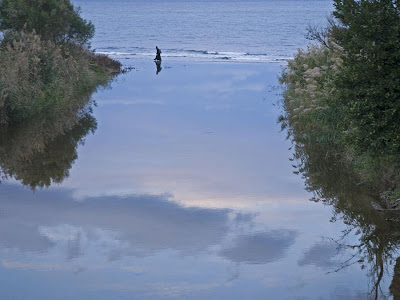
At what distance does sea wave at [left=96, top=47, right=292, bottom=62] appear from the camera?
7372cm

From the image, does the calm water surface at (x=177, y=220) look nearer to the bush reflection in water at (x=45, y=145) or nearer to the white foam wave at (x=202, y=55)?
the bush reflection in water at (x=45, y=145)

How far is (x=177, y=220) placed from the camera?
65.4ft

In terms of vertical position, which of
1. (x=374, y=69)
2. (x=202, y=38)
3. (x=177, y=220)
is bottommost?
(x=177, y=220)

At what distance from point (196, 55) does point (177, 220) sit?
6050 cm

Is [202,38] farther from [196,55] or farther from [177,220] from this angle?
[177,220]

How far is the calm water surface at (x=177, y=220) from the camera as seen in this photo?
1559cm

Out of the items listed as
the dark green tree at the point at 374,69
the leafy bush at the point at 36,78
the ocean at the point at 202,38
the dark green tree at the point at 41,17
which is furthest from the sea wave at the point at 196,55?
the dark green tree at the point at 374,69

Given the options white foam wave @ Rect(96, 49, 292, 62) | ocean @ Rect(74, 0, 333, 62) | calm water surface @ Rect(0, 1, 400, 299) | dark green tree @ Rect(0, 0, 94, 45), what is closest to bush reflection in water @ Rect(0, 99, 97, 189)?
calm water surface @ Rect(0, 1, 400, 299)

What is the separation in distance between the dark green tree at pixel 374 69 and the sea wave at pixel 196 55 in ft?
175

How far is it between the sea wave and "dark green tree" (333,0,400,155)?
175ft

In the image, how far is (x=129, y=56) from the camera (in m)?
77.6

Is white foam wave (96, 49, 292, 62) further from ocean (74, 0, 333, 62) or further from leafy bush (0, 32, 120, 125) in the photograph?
leafy bush (0, 32, 120, 125)

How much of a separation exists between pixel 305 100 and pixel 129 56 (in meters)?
49.0

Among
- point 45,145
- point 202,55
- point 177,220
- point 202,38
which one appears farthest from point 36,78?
point 202,38
